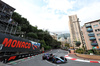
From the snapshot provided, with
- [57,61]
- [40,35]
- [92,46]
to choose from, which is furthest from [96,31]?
[40,35]

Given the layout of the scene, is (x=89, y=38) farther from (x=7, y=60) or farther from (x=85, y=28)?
(x=7, y=60)

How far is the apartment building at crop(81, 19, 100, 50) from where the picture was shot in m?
26.3

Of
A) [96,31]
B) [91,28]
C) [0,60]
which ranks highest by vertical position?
[91,28]

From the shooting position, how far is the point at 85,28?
31.2 metres

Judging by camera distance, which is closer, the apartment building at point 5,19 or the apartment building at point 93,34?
the apartment building at point 5,19

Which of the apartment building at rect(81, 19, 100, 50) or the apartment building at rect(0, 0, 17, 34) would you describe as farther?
the apartment building at rect(81, 19, 100, 50)

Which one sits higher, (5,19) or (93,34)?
(5,19)

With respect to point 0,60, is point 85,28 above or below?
above

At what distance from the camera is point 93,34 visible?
27922 millimetres

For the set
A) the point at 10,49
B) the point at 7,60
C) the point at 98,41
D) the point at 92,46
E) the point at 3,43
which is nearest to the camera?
the point at 7,60

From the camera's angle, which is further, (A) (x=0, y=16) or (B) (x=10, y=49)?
(A) (x=0, y=16)

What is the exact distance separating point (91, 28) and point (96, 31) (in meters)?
2.99

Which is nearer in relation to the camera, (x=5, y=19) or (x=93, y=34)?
(x=5, y=19)

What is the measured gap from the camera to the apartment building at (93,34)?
2634 centimetres
